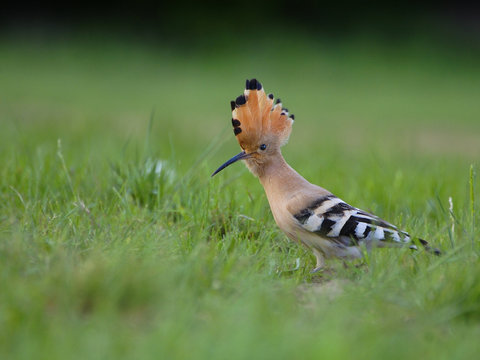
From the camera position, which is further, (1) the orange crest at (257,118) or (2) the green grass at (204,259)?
(1) the orange crest at (257,118)

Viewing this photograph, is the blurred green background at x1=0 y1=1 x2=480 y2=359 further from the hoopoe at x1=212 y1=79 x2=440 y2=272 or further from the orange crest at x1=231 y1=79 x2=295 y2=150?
the orange crest at x1=231 y1=79 x2=295 y2=150

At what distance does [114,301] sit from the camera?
6.15 feet

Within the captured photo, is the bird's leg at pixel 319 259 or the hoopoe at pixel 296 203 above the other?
the hoopoe at pixel 296 203

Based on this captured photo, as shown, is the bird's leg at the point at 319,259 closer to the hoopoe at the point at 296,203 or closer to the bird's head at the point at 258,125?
the hoopoe at the point at 296,203

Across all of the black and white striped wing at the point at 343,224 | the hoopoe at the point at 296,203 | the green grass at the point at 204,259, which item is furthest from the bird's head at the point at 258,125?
the black and white striped wing at the point at 343,224

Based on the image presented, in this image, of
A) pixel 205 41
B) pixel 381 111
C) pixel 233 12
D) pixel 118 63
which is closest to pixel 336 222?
pixel 381 111

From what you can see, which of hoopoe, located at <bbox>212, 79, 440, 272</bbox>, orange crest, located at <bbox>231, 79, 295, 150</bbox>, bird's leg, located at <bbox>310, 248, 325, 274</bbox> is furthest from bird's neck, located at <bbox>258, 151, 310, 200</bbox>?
bird's leg, located at <bbox>310, 248, 325, 274</bbox>

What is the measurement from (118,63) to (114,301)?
1146cm

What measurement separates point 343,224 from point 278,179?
0.42 meters

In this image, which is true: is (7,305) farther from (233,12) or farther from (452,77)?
(233,12)

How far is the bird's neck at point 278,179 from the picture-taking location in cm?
283

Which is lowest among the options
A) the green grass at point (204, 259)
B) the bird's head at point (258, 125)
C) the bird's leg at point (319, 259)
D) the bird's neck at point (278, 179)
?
the bird's leg at point (319, 259)

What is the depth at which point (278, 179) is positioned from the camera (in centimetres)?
288

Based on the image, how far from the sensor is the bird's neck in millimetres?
2832
